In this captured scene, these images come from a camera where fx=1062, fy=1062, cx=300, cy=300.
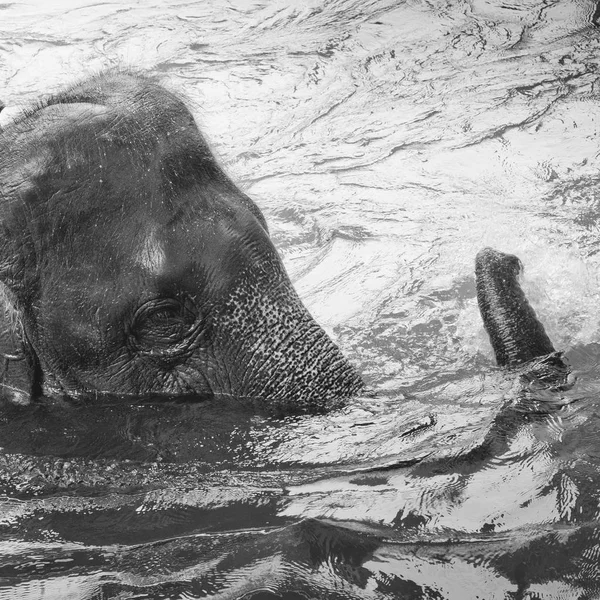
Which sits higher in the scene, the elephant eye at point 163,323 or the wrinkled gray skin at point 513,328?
the elephant eye at point 163,323

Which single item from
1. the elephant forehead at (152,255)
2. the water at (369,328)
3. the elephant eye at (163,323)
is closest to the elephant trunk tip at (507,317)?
the water at (369,328)

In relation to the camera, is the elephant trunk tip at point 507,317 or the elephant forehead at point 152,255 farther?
the elephant trunk tip at point 507,317

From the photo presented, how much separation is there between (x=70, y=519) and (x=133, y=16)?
6.34m

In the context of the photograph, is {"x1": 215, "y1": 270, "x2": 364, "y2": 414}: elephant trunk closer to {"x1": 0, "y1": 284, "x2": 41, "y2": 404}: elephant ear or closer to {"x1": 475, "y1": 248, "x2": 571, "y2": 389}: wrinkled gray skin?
{"x1": 0, "y1": 284, "x2": 41, "y2": 404}: elephant ear

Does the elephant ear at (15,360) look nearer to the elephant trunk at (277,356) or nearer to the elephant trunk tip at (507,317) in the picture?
the elephant trunk at (277,356)

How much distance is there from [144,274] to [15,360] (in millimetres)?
509

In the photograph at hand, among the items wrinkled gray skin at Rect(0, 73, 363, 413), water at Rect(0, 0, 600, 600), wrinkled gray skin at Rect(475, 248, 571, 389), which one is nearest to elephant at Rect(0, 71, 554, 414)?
wrinkled gray skin at Rect(0, 73, 363, 413)

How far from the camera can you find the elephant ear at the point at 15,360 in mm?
3221

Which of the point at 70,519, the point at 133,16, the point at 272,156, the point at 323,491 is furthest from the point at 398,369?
the point at 133,16

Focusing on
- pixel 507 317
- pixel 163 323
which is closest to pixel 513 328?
pixel 507 317

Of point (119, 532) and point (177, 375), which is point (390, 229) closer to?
point (177, 375)

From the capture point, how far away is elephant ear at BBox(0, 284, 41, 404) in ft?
10.6

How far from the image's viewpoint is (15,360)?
326 centimetres

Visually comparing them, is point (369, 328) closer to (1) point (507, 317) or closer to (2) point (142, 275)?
(1) point (507, 317)
